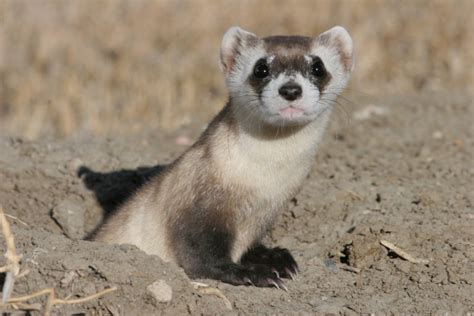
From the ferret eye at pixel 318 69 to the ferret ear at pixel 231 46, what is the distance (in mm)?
370

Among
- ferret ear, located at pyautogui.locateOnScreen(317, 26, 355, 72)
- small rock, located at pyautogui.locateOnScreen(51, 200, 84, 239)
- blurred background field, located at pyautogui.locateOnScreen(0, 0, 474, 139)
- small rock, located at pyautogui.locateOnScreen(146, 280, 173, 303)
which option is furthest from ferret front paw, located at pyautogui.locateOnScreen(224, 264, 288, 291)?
blurred background field, located at pyautogui.locateOnScreen(0, 0, 474, 139)

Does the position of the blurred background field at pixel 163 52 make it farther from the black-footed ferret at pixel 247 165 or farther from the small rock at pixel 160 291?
the small rock at pixel 160 291

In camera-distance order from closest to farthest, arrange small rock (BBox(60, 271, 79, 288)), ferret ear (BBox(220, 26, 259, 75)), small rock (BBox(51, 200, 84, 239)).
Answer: small rock (BBox(60, 271, 79, 288)) < ferret ear (BBox(220, 26, 259, 75)) < small rock (BBox(51, 200, 84, 239))

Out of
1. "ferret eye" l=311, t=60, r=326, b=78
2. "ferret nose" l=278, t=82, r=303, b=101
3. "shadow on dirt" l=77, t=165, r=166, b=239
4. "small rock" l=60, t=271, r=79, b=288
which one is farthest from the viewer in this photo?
"shadow on dirt" l=77, t=165, r=166, b=239

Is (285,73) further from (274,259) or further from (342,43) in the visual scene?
(274,259)

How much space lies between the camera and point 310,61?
3680mm

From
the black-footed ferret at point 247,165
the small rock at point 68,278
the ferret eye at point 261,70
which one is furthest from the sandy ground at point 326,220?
the ferret eye at point 261,70

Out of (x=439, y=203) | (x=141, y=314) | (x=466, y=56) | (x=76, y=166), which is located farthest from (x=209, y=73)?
(x=141, y=314)

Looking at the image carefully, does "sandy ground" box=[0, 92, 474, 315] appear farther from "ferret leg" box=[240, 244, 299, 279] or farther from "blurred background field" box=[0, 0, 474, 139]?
"blurred background field" box=[0, 0, 474, 139]

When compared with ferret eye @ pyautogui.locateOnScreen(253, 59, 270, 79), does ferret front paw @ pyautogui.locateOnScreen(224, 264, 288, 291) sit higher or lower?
lower

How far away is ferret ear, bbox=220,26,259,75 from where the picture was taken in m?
3.93

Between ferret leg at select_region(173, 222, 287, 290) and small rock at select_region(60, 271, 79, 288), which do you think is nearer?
small rock at select_region(60, 271, 79, 288)

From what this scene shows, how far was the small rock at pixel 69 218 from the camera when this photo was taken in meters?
4.68

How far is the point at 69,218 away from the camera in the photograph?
15.4ft
